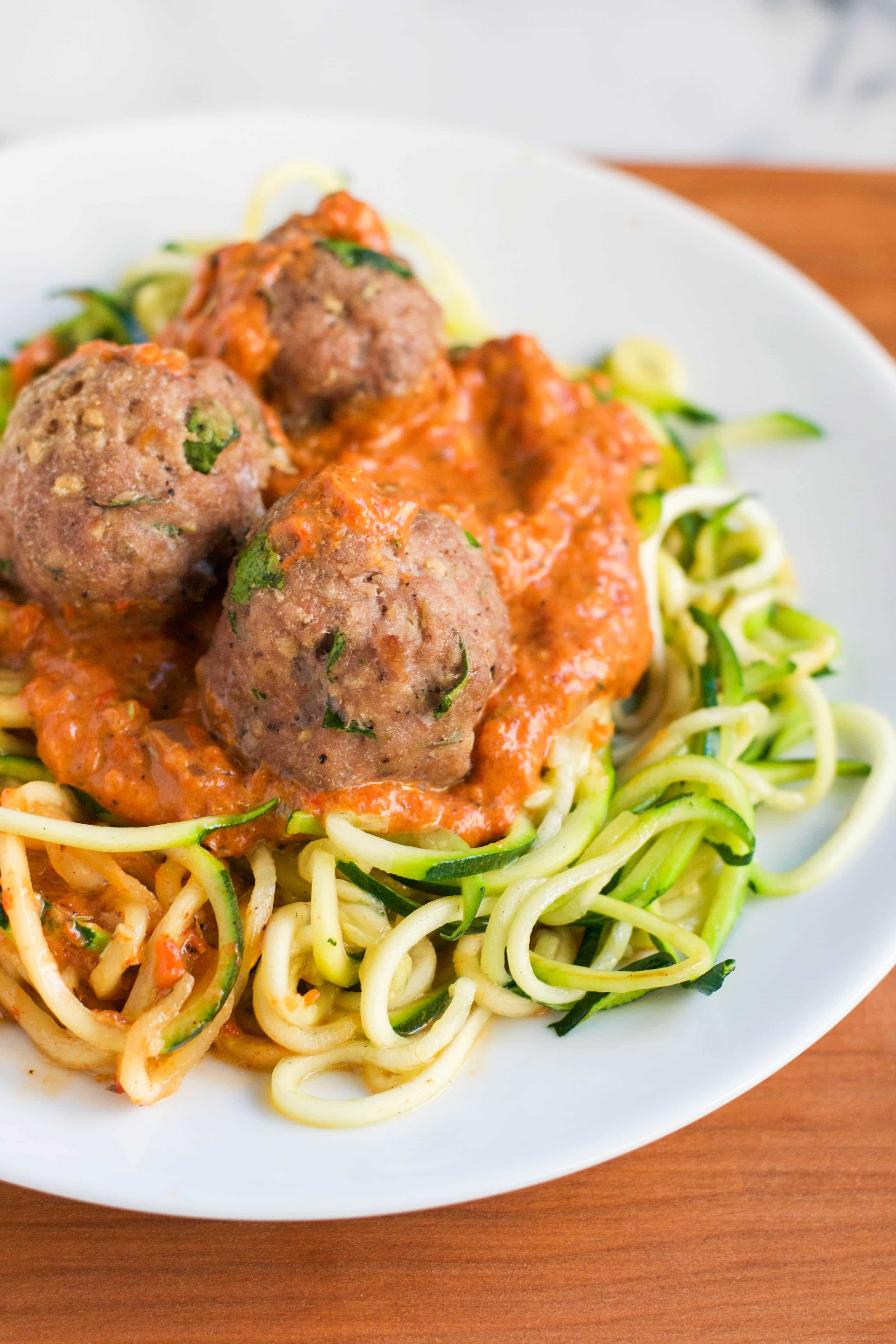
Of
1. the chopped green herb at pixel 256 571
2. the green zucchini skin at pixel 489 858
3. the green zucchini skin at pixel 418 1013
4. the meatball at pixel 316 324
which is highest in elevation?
the meatball at pixel 316 324

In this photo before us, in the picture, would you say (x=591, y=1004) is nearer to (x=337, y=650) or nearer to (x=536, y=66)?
(x=337, y=650)

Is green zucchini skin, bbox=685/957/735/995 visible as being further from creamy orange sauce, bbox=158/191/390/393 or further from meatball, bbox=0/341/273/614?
creamy orange sauce, bbox=158/191/390/393

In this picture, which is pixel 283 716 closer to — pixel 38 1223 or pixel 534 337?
pixel 38 1223

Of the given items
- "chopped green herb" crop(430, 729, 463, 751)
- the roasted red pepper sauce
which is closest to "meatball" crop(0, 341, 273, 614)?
the roasted red pepper sauce

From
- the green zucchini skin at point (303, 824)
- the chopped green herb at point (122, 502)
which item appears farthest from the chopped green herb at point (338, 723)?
the chopped green herb at point (122, 502)

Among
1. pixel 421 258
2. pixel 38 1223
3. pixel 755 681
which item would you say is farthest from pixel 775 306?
pixel 38 1223

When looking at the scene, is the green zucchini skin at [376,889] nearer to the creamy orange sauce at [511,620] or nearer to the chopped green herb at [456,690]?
the creamy orange sauce at [511,620]

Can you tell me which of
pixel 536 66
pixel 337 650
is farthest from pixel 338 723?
pixel 536 66
